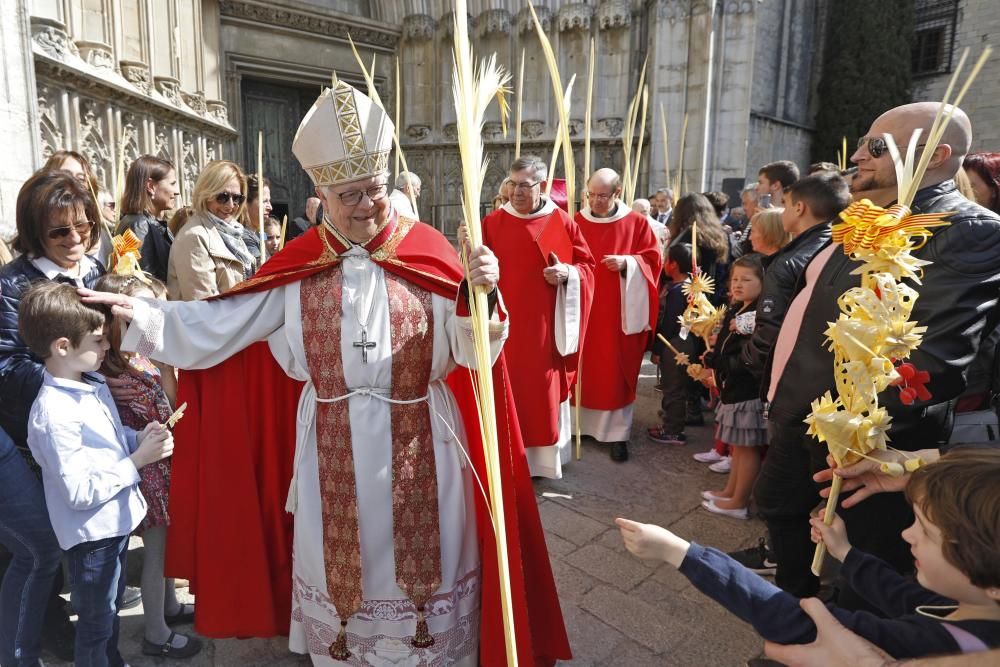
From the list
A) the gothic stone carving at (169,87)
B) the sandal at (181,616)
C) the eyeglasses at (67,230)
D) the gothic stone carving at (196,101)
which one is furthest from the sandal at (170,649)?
the gothic stone carving at (196,101)

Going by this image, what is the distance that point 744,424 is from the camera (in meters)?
3.22

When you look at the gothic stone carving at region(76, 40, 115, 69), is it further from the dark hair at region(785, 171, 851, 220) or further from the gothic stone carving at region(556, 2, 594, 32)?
the dark hair at region(785, 171, 851, 220)

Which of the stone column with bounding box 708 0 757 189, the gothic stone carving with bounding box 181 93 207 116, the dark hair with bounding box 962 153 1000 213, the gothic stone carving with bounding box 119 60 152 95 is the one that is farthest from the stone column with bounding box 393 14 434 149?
the dark hair with bounding box 962 153 1000 213

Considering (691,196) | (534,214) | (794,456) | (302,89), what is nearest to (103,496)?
(794,456)

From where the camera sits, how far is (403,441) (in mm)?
1945

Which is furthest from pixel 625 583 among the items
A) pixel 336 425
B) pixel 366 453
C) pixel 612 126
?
pixel 612 126

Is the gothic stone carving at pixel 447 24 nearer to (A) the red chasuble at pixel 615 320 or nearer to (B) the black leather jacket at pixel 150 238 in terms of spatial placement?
(A) the red chasuble at pixel 615 320

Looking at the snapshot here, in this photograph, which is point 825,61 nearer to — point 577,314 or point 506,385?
point 577,314

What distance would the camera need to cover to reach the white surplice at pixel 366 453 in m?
1.93

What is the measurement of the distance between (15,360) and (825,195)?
9.92 feet

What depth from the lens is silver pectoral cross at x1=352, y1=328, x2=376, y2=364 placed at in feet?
6.21

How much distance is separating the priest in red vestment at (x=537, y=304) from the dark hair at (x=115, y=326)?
2183 millimetres

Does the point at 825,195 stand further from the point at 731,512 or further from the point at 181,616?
the point at 181,616

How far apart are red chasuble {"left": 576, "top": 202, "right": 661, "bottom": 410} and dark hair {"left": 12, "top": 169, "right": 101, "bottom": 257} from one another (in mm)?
3252
